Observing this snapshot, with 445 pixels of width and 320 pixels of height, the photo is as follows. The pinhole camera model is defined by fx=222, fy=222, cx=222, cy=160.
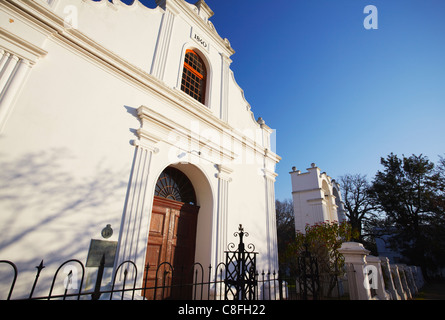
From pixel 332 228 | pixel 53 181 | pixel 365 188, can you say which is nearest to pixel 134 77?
pixel 53 181

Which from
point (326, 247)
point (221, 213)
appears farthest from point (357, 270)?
point (221, 213)

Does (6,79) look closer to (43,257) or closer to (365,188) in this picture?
(43,257)

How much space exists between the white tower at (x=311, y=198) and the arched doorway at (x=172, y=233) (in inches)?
391

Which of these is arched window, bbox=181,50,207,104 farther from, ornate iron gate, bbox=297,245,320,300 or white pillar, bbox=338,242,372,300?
white pillar, bbox=338,242,372,300

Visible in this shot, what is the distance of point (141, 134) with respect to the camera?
16.8 ft

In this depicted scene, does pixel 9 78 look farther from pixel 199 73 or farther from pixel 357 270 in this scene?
pixel 357 270

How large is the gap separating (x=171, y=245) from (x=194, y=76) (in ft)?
18.3

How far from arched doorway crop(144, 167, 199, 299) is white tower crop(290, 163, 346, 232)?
992cm

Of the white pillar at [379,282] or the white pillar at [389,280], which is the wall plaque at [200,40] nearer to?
the white pillar at [379,282]

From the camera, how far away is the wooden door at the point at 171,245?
17.1ft

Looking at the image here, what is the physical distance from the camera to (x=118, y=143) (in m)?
4.80

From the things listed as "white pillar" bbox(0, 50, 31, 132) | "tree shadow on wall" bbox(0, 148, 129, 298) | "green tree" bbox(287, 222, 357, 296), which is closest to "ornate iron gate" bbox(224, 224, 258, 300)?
"tree shadow on wall" bbox(0, 148, 129, 298)

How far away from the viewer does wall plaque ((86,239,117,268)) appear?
12.9ft

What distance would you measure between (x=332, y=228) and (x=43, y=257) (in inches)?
392
